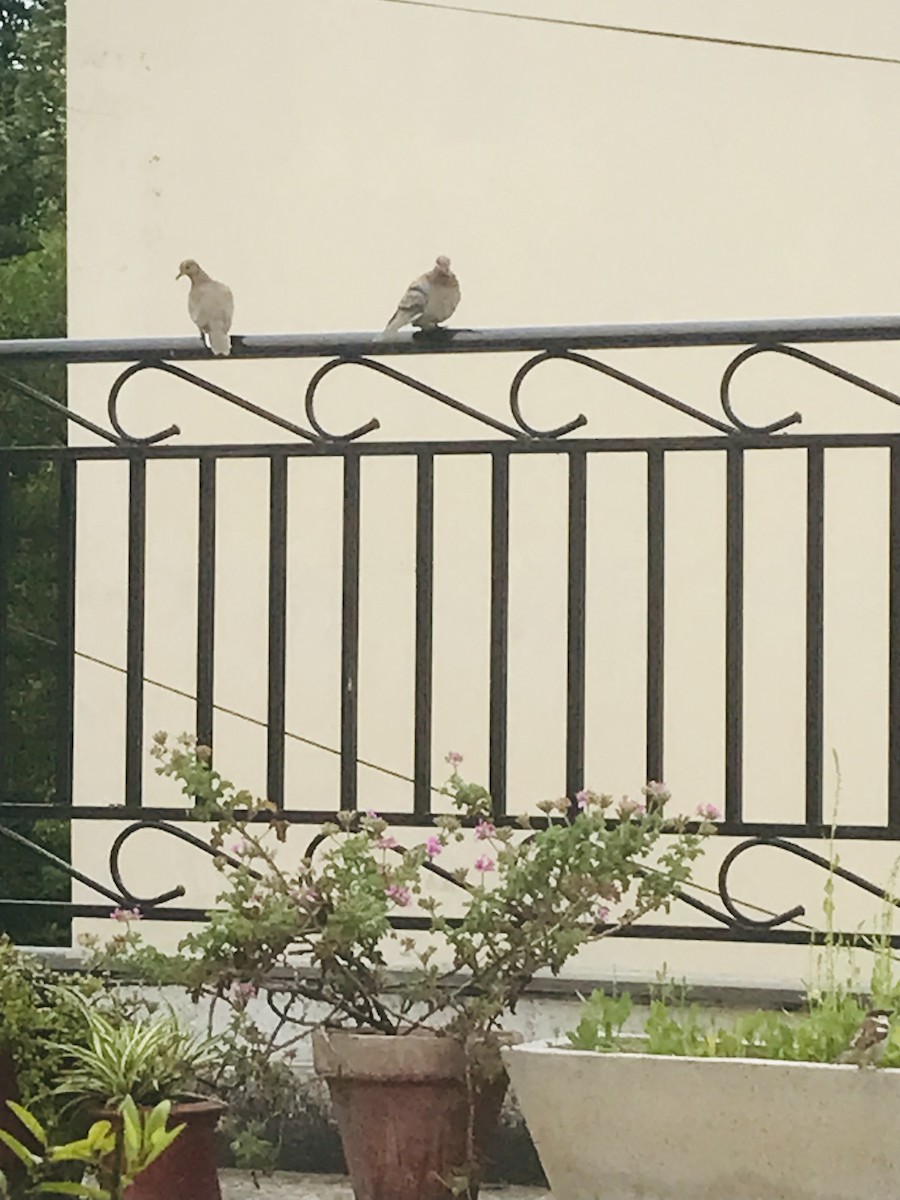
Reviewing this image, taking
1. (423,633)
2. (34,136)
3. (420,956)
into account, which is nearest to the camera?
(420,956)

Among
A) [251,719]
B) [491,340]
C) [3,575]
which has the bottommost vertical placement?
[251,719]

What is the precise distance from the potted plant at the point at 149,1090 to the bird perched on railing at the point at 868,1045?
2.50 ft

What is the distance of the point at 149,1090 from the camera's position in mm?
2350

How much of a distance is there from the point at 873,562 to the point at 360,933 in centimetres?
205

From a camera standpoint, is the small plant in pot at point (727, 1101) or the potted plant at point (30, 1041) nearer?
the small plant in pot at point (727, 1101)

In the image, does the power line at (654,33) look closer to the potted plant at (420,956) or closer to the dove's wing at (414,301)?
the dove's wing at (414,301)

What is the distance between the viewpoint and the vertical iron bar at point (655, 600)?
2.70 metres

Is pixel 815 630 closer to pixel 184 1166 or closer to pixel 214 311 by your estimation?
pixel 214 311

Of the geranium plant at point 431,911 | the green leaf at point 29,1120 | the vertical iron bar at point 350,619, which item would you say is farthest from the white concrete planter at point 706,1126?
the vertical iron bar at point 350,619

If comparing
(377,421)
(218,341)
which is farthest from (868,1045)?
(218,341)

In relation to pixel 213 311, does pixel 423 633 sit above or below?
below

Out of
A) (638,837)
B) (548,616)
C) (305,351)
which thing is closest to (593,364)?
(305,351)

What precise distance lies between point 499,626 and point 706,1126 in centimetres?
85

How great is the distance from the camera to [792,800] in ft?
13.2
